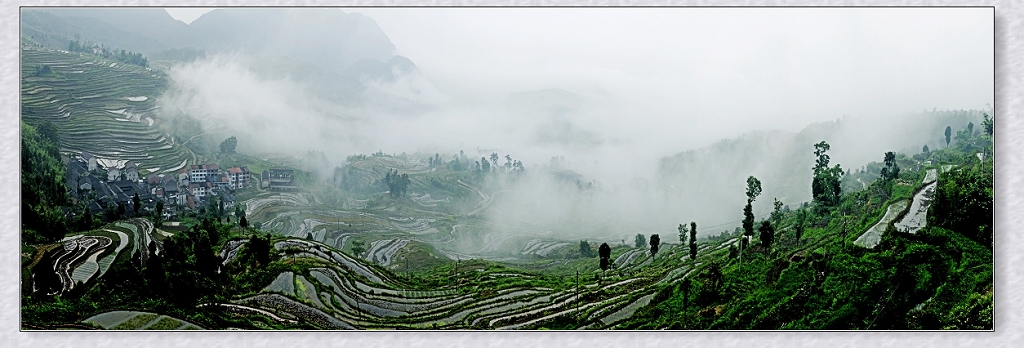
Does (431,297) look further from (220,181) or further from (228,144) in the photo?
(228,144)

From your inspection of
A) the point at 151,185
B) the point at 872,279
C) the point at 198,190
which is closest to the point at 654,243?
the point at 872,279

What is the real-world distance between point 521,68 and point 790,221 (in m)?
4.81

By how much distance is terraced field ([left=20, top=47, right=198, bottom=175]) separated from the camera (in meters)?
7.64

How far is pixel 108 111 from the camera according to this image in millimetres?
7812

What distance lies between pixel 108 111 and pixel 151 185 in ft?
4.27

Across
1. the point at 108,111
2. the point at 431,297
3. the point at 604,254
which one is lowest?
the point at 431,297

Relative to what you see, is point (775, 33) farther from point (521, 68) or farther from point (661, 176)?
point (521, 68)

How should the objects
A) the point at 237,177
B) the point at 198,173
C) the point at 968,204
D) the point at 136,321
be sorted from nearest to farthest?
the point at 968,204, the point at 136,321, the point at 198,173, the point at 237,177

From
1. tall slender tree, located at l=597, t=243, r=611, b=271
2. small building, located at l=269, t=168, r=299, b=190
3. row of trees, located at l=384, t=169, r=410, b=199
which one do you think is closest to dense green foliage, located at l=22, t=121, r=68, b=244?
small building, located at l=269, t=168, r=299, b=190

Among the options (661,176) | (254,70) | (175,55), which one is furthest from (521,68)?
(175,55)

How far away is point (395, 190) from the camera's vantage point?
8.54 meters

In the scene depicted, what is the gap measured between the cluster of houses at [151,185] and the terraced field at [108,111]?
17 centimetres

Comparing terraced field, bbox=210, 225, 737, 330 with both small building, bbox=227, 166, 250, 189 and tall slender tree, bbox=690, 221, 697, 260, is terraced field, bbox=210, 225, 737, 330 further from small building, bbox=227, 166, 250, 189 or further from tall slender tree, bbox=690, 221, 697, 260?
small building, bbox=227, 166, 250, 189

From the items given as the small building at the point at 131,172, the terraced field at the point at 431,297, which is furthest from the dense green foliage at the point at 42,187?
the terraced field at the point at 431,297
